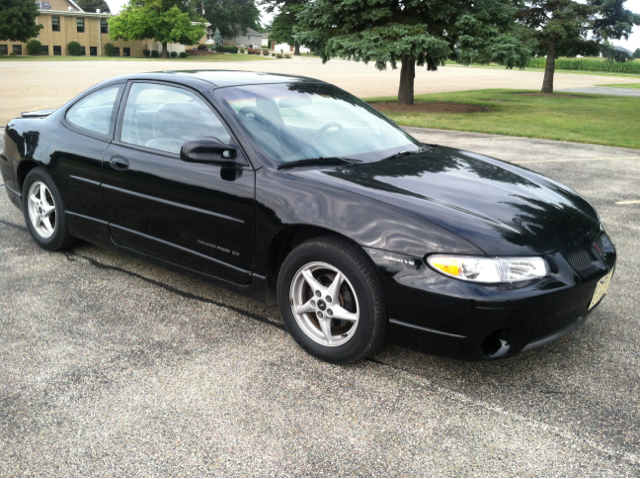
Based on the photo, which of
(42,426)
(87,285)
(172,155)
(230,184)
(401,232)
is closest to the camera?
(42,426)

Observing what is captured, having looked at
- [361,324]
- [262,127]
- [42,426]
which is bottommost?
[42,426]

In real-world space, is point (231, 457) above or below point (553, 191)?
below

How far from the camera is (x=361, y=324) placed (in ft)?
10.7

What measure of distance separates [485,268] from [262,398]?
1236 millimetres

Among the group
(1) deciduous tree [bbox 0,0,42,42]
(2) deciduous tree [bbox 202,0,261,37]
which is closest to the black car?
(1) deciduous tree [bbox 0,0,42,42]

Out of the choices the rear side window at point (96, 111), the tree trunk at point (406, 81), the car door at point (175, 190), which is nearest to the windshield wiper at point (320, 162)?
the car door at point (175, 190)

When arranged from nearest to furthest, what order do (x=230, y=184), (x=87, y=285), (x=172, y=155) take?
(x=230, y=184) → (x=172, y=155) → (x=87, y=285)

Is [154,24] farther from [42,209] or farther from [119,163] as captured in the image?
[119,163]

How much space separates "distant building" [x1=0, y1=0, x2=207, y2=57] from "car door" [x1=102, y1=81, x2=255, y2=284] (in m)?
80.6

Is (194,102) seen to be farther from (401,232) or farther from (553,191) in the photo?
(553,191)

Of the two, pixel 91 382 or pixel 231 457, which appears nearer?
pixel 231 457

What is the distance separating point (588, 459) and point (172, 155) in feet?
9.48

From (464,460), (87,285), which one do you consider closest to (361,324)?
(464,460)

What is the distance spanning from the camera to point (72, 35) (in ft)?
263
